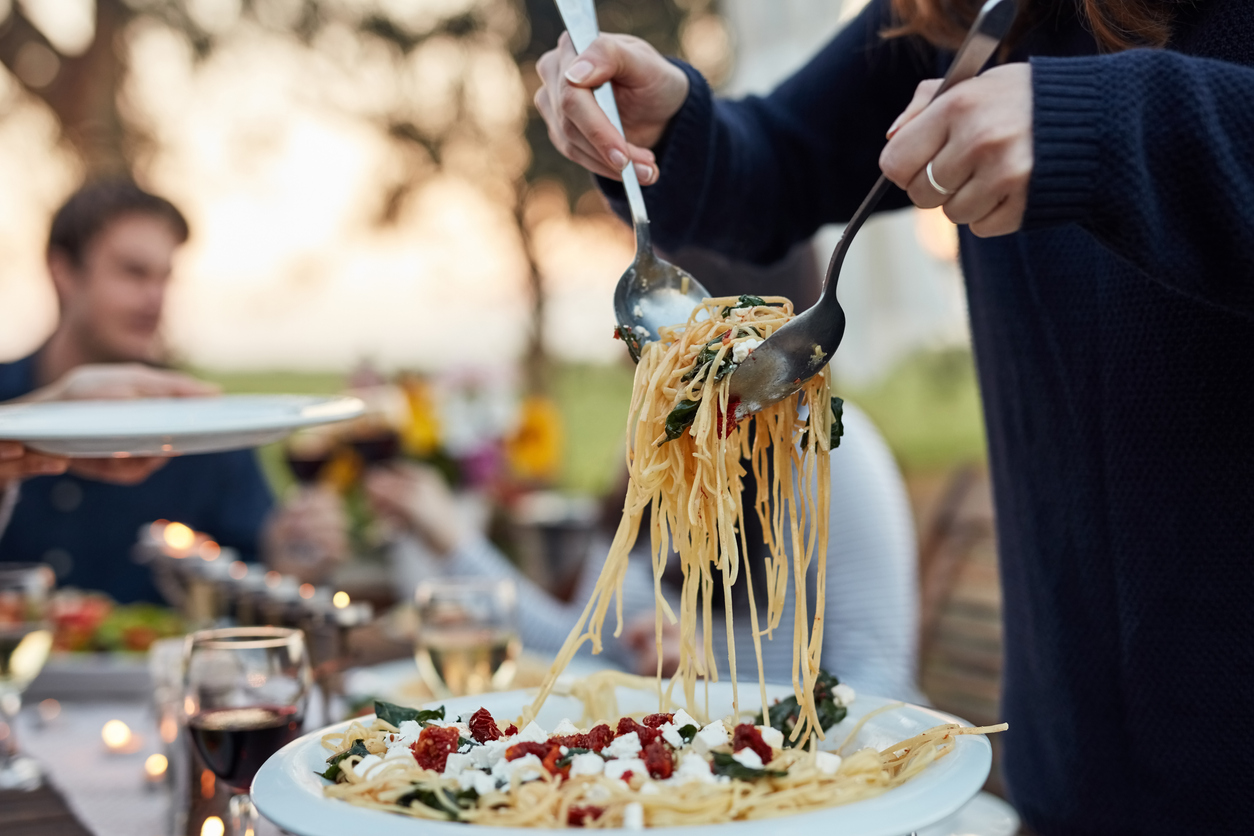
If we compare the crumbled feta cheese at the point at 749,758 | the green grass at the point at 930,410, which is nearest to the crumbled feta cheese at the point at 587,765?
the crumbled feta cheese at the point at 749,758

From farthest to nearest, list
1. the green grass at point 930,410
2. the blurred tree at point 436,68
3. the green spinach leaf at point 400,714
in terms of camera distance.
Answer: the green grass at point 930,410, the blurred tree at point 436,68, the green spinach leaf at point 400,714

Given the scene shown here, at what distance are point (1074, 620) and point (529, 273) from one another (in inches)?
201

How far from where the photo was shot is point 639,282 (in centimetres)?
130

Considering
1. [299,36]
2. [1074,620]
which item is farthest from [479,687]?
[299,36]

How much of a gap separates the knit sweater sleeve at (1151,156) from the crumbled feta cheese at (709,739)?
0.49 metres

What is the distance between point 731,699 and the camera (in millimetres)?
1228

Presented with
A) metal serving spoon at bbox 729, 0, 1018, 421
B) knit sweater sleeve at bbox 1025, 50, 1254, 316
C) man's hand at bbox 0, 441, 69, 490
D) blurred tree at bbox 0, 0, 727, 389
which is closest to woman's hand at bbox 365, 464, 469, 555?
man's hand at bbox 0, 441, 69, 490

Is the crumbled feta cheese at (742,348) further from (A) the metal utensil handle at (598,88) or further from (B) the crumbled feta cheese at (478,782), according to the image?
(B) the crumbled feta cheese at (478,782)

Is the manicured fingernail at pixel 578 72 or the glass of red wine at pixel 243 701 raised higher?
the manicured fingernail at pixel 578 72

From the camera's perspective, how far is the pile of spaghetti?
855 mm

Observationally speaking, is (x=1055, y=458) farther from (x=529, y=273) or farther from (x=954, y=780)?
(x=529, y=273)

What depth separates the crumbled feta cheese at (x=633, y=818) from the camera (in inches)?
31.3

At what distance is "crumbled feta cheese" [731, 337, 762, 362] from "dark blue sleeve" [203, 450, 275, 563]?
2744mm

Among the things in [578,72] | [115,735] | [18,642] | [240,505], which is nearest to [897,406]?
[240,505]
